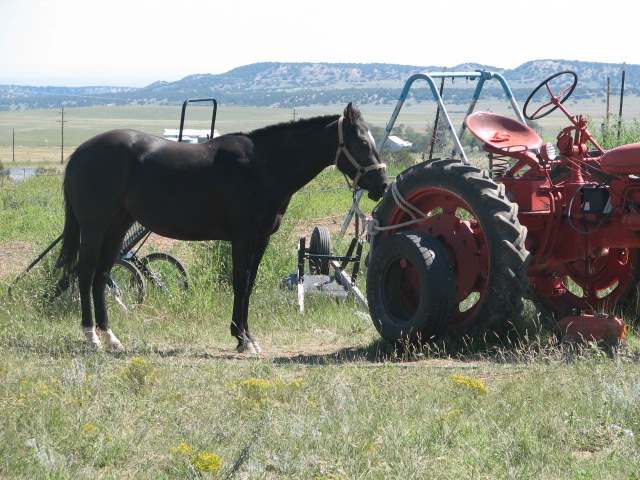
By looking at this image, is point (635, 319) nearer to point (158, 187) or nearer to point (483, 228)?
point (483, 228)

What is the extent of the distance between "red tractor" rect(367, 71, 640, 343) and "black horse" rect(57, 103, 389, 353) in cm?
59

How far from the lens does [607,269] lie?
852 cm

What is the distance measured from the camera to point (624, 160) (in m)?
7.22

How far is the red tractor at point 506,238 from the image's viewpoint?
7.25m

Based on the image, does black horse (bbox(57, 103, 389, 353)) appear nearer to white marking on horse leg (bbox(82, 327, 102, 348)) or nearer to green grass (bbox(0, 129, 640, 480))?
white marking on horse leg (bbox(82, 327, 102, 348))

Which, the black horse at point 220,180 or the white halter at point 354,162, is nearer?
the white halter at point 354,162

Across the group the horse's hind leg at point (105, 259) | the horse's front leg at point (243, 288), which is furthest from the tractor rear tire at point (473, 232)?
the horse's hind leg at point (105, 259)

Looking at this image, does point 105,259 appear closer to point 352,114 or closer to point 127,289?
point 127,289

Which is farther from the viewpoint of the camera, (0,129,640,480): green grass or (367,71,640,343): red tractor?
(367,71,640,343): red tractor

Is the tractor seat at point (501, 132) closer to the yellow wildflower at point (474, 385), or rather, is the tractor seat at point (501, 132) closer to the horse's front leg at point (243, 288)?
the horse's front leg at point (243, 288)

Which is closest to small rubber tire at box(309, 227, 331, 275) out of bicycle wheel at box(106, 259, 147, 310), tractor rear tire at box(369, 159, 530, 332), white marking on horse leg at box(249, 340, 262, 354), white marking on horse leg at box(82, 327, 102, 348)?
bicycle wheel at box(106, 259, 147, 310)

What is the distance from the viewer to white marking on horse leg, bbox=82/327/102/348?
8234 mm

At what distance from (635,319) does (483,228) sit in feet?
6.51

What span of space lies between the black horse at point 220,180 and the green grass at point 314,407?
977 mm
